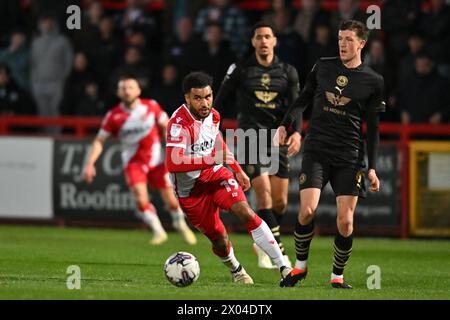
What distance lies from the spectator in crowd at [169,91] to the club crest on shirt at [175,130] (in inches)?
330

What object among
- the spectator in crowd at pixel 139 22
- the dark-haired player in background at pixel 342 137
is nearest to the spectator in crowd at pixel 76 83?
the spectator in crowd at pixel 139 22

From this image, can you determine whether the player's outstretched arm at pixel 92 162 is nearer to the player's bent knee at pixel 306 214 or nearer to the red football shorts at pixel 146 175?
the red football shorts at pixel 146 175

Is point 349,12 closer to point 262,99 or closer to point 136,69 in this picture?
point 136,69

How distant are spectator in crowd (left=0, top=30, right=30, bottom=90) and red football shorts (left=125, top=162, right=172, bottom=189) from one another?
517cm

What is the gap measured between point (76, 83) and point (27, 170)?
75.3 inches

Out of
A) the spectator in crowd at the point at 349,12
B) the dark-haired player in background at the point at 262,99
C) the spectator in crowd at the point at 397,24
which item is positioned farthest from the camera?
the spectator in crowd at the point at 397,24

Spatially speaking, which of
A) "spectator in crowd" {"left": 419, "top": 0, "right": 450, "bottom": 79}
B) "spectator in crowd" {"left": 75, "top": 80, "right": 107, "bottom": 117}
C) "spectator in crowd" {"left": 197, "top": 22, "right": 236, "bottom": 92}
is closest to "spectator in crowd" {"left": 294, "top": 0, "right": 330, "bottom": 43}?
"spectator in crowd" {"left": 197, "top": 22, "right": 236, "bottom": 92}

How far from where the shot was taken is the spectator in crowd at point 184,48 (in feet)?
63.5

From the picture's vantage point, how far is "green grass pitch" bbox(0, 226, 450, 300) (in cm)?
986

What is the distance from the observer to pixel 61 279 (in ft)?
37.0

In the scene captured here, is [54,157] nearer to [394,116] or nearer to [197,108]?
[394,116]

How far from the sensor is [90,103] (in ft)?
65.7

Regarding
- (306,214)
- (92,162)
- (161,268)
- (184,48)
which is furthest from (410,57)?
(306,214)

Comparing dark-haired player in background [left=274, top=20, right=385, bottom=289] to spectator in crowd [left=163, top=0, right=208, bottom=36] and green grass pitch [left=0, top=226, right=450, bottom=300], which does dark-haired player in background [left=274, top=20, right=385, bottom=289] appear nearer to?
green grass pitch [left=0, top=226, right=450, bottom=300]
